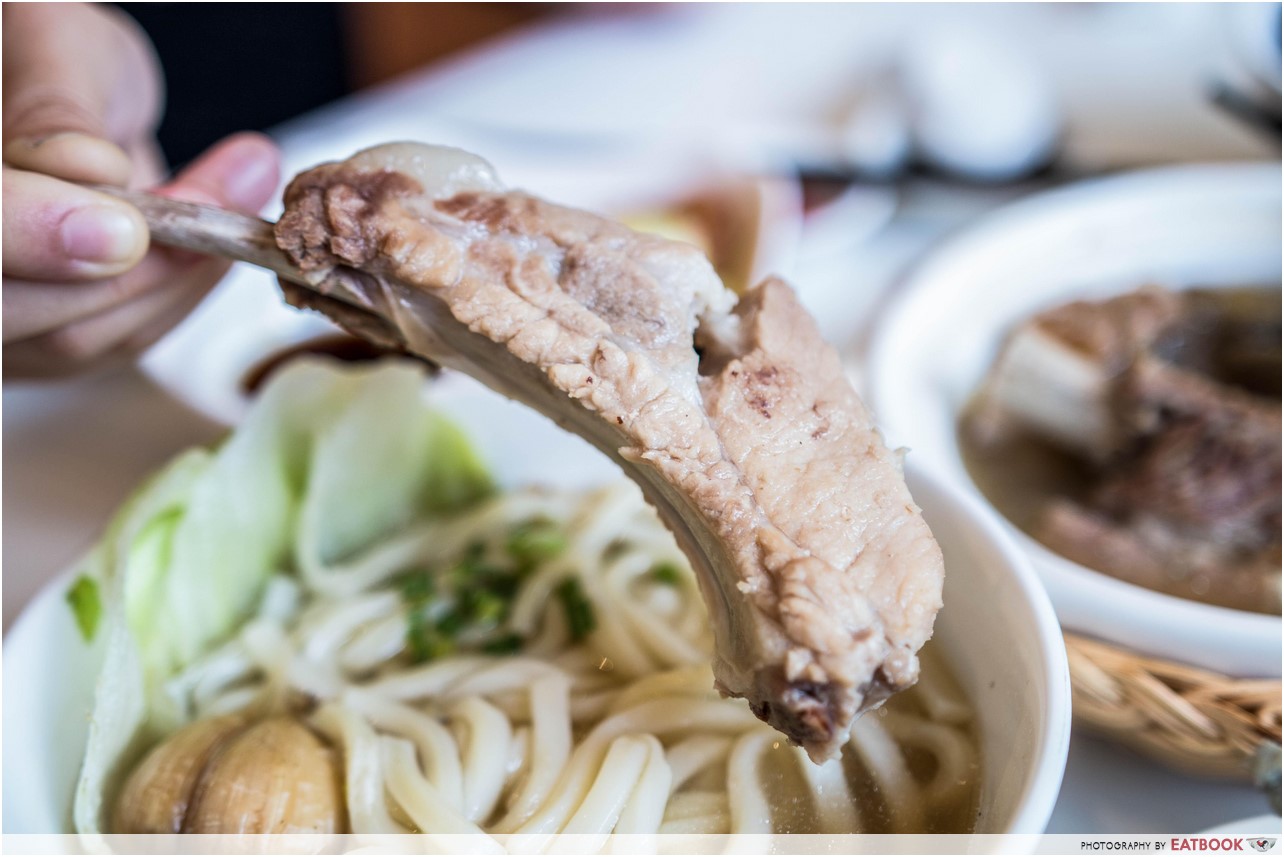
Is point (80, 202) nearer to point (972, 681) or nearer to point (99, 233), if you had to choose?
point (99, 233)

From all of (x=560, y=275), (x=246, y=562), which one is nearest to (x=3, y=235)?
(x=246, y=562)

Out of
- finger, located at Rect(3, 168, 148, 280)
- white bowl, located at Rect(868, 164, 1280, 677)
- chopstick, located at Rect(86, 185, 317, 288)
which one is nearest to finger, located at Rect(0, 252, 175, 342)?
finger, located at Rect(3, 168, 148, 280)

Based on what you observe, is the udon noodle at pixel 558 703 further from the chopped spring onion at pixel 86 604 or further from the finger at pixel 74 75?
the finger at pixel 74 75

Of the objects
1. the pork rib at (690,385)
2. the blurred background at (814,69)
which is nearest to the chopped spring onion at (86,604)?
the pork rib at (690,385)

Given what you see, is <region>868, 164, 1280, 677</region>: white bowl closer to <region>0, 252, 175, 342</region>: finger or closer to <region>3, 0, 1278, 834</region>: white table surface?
<region>3, 0, 1278, 834</region>: white table surface

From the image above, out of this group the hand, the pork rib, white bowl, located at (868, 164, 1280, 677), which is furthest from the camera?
white bowl, located at (868, 164, 1280, 677)
